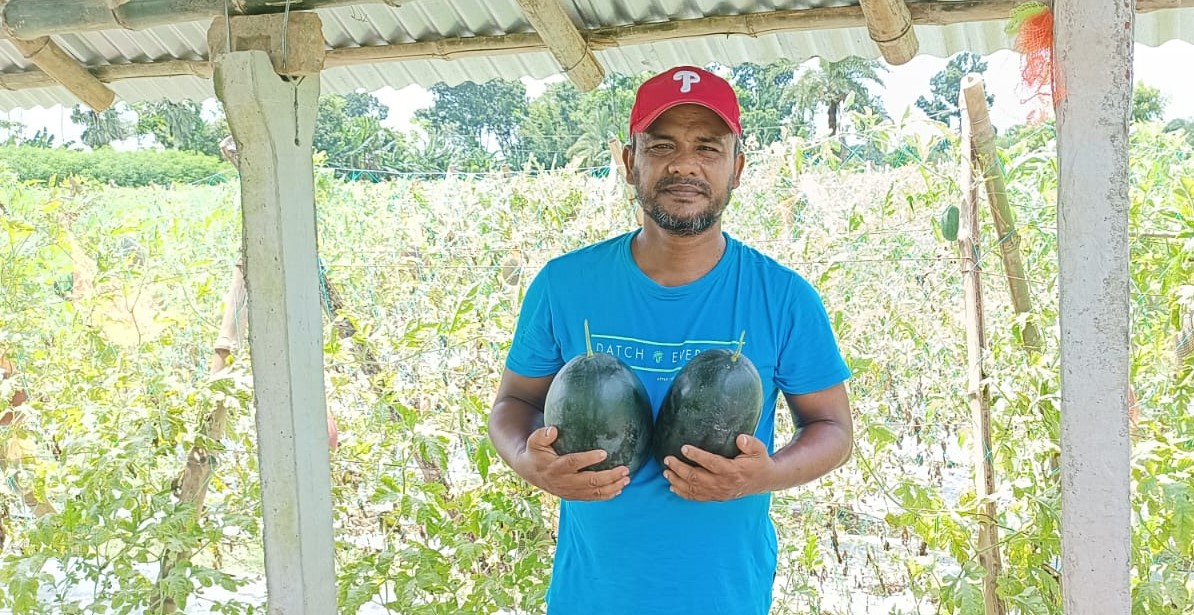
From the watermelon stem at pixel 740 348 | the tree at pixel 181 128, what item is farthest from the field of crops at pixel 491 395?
the tree at pixel 181 128

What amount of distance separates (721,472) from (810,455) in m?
0.29

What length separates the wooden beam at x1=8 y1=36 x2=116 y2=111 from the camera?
3.38 m

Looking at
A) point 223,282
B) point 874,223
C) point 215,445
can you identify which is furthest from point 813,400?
point 223,282

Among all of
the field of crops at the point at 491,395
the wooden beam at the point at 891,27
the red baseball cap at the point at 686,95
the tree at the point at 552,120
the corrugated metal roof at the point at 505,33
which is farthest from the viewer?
the tree at the point at 552,120

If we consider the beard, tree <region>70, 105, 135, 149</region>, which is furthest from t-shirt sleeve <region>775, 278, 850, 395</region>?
tree <region>70, 105, 135, 149</region>

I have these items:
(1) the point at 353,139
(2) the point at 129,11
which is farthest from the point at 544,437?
(1) the point at 353,139

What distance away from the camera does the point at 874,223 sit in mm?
5398

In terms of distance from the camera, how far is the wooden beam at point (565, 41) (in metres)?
2.86

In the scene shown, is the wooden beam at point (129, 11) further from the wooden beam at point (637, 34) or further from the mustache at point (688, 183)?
the mustache at point (688, 183)

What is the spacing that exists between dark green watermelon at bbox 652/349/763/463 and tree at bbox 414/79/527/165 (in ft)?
184

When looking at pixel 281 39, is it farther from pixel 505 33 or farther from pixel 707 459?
pixel 707 459

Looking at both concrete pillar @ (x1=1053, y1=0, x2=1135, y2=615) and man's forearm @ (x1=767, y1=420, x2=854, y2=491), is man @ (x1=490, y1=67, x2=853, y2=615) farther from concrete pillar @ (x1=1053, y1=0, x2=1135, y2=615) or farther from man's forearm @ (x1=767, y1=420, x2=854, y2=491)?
concrete pillar @ (x1=1053, y1=0, x2=1135, y2=615)

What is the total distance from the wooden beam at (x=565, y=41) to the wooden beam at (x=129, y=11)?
395mm

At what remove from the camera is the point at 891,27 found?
8.87 feet
